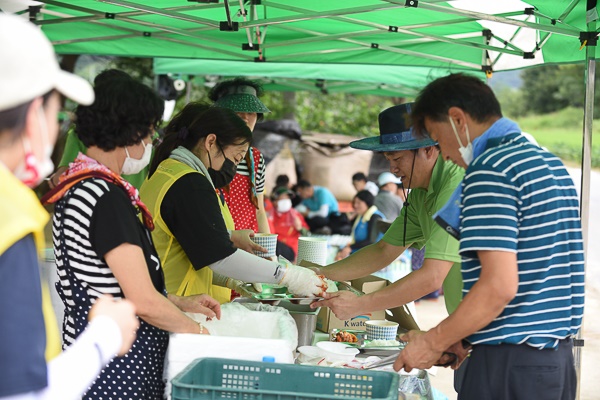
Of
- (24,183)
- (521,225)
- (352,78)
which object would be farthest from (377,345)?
(352,78)

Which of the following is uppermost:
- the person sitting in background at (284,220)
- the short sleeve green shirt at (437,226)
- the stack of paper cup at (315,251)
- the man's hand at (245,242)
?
the short sleeve green shirt at (437,226)

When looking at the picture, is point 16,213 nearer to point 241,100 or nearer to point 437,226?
point 437,226

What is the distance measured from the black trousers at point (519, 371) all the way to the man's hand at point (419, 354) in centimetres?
11

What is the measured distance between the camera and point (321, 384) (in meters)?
1.83

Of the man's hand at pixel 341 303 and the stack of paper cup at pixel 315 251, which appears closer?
the man's hand at pixel 341 303

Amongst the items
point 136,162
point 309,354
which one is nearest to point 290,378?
point 136,162

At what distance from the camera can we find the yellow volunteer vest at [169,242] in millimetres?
2510

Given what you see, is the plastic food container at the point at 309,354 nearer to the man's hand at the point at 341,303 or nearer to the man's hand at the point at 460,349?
the man's hand at the point at 341,303

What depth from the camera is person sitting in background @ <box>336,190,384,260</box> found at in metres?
7.85

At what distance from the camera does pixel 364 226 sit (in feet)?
26.1

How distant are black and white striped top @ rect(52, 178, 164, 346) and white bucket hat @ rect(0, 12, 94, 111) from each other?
732 millimetres

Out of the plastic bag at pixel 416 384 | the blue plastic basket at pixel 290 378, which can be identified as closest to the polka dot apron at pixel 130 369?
the blue plastic basket at pixel 290 378

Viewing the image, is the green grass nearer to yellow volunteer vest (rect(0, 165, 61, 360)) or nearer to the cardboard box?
the cardboard box

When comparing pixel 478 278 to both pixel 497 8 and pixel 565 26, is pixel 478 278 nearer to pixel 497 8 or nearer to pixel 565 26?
pixel 565 26
